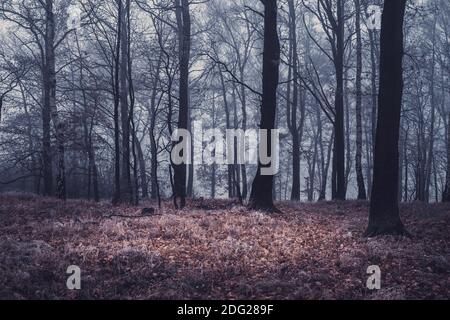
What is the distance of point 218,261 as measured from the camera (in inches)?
342

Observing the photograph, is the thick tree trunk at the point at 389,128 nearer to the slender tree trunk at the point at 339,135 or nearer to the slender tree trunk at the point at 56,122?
the slender tree trunk at the point at 339,135

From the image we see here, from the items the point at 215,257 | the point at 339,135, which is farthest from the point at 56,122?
the point at 339,135

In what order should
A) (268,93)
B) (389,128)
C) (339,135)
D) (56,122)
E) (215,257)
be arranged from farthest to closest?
(339,135), (56,122), (268,93), (389,128), (215,257)

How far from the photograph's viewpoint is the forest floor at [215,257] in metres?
7.23

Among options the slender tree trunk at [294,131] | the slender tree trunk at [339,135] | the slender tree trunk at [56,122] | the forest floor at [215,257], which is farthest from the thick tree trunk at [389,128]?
the slender tree trunk at [294,131]

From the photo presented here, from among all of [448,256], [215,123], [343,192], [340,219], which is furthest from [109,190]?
[448,256]

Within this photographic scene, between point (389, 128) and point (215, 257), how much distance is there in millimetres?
4930

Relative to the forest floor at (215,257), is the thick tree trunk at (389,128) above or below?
above

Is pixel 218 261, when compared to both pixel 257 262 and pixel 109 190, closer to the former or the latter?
pixel 257 262

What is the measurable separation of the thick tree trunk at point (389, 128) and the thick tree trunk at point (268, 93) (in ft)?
14.5

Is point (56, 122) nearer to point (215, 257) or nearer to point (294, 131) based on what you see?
point (215, 257)

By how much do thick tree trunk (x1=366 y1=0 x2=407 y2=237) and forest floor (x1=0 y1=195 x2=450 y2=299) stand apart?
0.63 meters

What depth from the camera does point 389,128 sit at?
10359 mm

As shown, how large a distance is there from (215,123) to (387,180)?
27809mm
